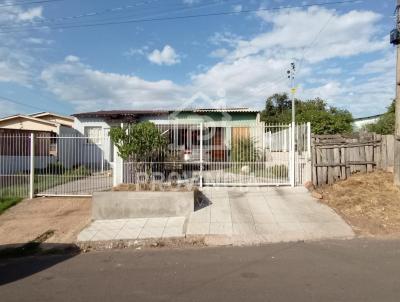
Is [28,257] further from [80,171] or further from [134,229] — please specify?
[80,171]

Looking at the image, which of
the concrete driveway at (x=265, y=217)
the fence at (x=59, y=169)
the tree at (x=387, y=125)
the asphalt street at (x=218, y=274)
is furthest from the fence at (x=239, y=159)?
the tree at (x=387, y=125)

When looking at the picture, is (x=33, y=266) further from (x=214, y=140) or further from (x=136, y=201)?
(x=214, y=140)

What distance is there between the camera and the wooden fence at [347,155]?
11.0 meters

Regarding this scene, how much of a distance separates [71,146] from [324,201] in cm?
855

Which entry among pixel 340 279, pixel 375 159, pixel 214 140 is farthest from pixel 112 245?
pixel 375 159

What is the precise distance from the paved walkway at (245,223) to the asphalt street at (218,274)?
0.65m

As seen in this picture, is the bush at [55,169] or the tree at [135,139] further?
the bush at [55,169]

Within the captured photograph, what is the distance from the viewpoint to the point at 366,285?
4750mm

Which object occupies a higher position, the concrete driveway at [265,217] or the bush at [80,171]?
the bush at [80,171]

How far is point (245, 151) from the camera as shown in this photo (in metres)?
11.7

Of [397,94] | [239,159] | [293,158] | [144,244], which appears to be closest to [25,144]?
[239,159]

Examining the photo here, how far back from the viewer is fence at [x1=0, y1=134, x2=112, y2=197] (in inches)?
472

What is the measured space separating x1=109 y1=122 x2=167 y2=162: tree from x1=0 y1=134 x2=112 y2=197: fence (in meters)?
1.87

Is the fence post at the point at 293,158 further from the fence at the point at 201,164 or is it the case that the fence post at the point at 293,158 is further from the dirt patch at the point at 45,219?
the dirt patch at the point at 45,219
